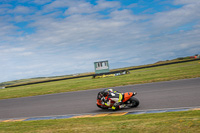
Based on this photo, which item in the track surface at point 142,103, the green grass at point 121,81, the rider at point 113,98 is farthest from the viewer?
the green grass at point 121,81

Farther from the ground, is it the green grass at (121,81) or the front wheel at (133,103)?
the green grass at (121,81)

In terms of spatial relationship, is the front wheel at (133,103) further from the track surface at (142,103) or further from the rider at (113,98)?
the rider at (113,98)

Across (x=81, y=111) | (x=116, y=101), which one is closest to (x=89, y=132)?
(x=116, y=101)

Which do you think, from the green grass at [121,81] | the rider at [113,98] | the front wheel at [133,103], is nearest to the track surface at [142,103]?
the front wheel at [133,103]

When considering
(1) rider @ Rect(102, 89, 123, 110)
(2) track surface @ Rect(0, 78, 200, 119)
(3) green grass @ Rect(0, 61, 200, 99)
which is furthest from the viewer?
(3) green grass @ Rect(0, 61, 200, 99)

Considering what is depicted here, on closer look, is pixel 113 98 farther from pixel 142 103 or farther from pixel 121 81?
pixel 121 81

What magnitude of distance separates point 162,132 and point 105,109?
6174 mm

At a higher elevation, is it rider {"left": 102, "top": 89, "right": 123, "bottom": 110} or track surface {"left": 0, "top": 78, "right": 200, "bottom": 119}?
rider {"left": 102, "top": 89, "right": 123, "bottom": 110}

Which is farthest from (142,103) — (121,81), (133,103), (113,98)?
(121,81)

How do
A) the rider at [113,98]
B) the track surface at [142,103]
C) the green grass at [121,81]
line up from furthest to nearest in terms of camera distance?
the green grass at [121,81] < the rider at [113,98] < the track surface at [142,103]

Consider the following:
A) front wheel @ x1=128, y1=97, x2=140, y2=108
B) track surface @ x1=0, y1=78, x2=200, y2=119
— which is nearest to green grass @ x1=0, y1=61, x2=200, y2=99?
track surface @ x1=0, y1=78, x2=200, y2=119

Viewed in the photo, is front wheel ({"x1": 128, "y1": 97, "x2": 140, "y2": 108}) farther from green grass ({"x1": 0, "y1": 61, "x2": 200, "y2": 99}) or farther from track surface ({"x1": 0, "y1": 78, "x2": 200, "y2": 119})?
green grass ({"x1": 0, "y1": 61, "x2": 200, "y2": 99})

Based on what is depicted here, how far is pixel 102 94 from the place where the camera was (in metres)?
11.0

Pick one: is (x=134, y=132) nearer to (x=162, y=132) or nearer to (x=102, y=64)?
(x=162, y=132)
